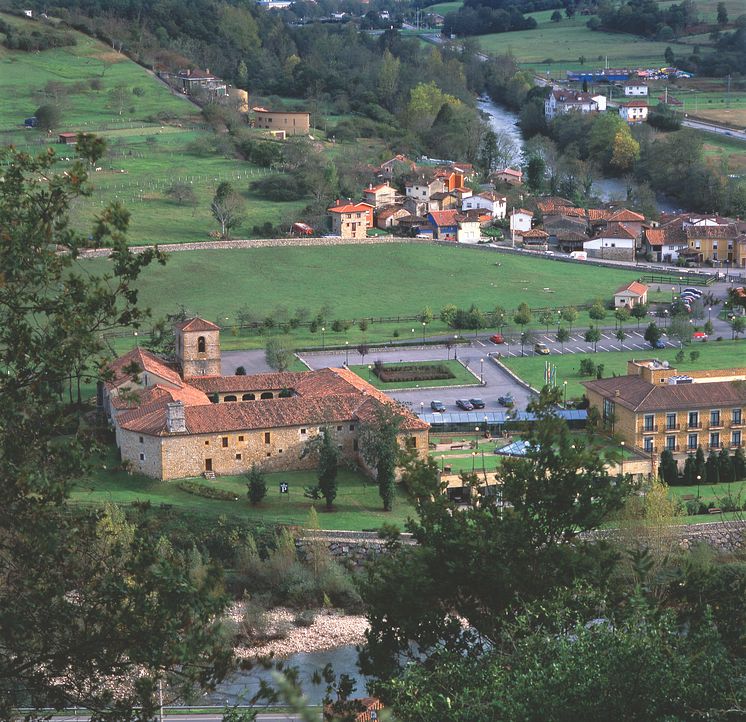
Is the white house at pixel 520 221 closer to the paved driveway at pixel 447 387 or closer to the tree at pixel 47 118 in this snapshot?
the paved driveway at pixel 447 387

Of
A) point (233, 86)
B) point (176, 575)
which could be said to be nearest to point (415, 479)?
point (176, 575)

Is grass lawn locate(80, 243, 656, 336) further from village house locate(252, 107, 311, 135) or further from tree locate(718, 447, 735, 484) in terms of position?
village house locate(252, 107, 311, 135)

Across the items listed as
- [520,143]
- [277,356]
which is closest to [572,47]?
[520,143]

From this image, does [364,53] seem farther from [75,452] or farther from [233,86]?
[75,452]

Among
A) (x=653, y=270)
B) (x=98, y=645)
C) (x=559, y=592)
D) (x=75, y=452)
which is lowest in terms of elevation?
(x=653, y=270)

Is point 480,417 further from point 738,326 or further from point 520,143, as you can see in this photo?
point 520,143

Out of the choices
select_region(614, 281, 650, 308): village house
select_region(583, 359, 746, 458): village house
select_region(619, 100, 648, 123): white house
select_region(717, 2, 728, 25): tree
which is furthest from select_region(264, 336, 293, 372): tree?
select_region(717, 2, 728, 25): tree

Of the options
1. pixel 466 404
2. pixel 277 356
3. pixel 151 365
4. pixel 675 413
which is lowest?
pixel 466 404
